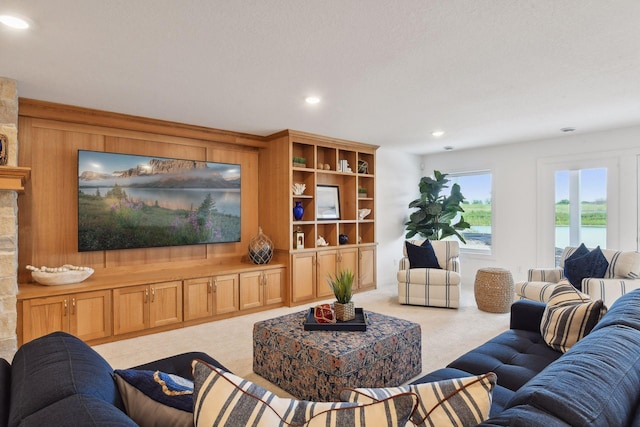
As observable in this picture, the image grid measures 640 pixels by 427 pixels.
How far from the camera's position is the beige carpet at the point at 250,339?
3.22 meters

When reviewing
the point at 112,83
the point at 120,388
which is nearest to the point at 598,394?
the point at 120,388

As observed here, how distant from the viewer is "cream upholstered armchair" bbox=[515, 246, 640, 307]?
12.1 feet

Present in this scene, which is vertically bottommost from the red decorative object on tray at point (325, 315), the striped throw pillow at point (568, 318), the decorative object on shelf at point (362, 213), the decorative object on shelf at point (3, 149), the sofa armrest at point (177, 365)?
the sofa armrest at point (177, 365)

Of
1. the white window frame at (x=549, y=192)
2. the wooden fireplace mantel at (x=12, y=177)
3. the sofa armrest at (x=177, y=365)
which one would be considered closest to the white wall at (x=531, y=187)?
the white window frame at (x=549, y=192)

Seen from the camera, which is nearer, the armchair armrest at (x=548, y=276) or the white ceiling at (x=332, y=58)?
the white ceiling at (x=332, y=58)

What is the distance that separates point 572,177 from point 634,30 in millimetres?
3616

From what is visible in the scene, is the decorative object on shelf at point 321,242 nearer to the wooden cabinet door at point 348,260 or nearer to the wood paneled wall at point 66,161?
the wooden cabinet door at point 348,260

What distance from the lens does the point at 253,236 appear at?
5395 mm

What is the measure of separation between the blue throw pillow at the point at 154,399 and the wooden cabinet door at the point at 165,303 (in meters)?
3.10

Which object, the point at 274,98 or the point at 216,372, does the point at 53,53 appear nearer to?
the point at 274,98

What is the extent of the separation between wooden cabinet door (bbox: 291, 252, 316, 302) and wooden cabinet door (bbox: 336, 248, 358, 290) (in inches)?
19.6

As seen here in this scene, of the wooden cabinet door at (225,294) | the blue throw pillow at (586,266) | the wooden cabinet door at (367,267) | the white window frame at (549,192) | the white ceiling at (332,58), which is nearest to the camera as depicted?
the white ceiling at (332,58)

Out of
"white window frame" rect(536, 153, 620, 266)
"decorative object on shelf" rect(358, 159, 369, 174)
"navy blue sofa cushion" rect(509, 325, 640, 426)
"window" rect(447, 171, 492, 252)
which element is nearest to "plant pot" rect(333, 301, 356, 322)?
"navy blue sofa cushion" rect(509, 325, 640, 426)

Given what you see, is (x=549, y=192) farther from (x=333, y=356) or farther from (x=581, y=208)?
(x=333, y=356)
